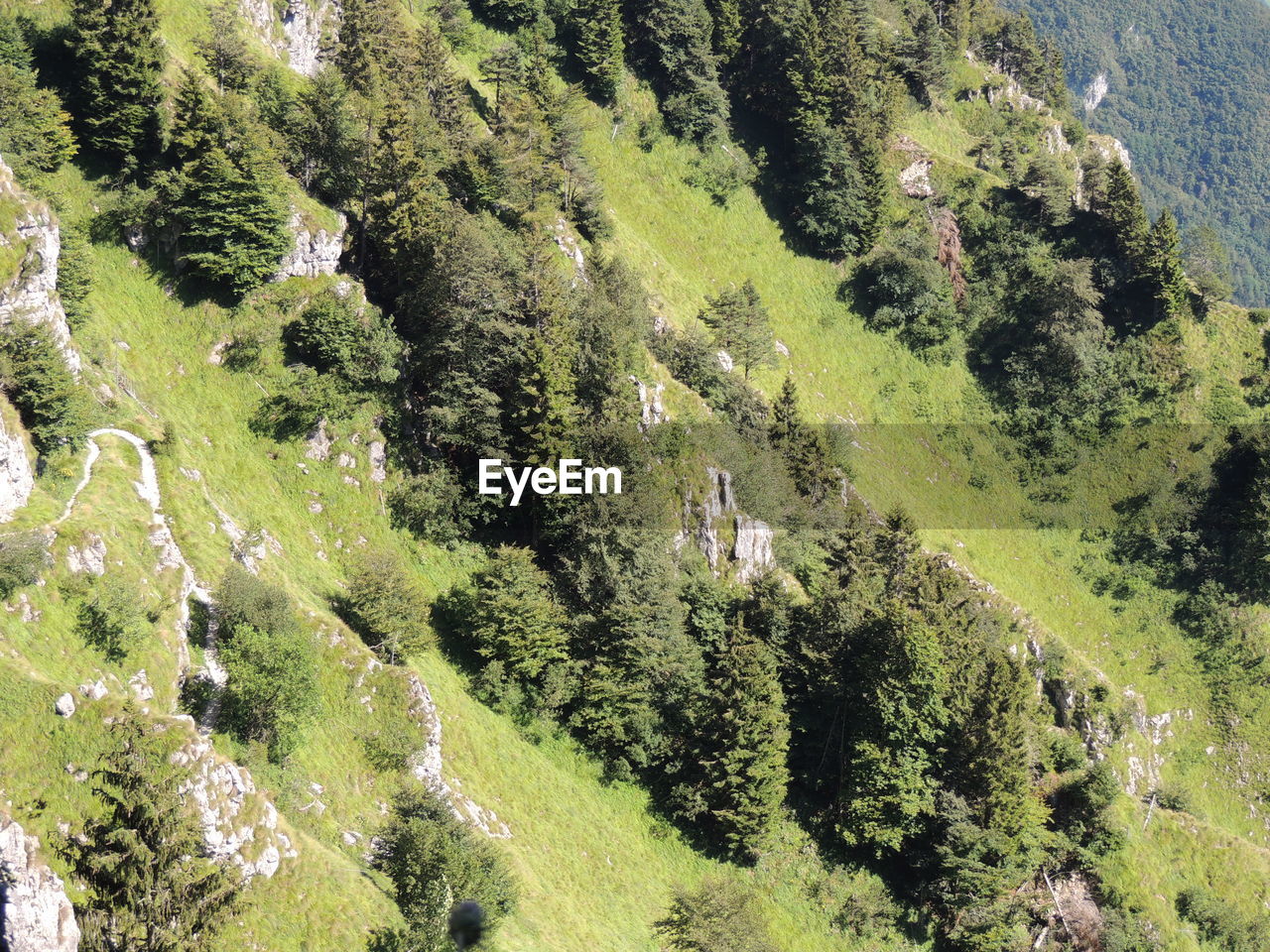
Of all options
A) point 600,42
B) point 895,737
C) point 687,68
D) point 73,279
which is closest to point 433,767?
point 895,737

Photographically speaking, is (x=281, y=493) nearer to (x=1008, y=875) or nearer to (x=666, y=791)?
(x=666, y=791)

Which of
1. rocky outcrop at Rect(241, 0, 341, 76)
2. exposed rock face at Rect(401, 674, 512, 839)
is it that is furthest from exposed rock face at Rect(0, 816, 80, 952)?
rocky outcrop at Rect(241, 0, 341, 76)

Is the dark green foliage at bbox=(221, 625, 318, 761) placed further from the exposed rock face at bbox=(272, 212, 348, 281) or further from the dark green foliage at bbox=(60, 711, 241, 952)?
the exposed rock face at bbox=(272, 212, 348, 281)

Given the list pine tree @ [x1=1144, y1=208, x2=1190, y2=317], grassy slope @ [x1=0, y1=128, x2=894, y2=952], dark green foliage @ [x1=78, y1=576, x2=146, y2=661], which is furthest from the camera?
pine tree @ [x1=1144, y1=208, x2=1190, y2=317]

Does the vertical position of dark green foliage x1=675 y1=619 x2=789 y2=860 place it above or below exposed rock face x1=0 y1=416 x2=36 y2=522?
below

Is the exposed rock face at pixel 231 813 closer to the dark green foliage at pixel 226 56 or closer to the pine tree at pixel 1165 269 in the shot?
the dark green foliage at pixel 226 56

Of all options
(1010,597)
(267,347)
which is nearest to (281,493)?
(267,347)

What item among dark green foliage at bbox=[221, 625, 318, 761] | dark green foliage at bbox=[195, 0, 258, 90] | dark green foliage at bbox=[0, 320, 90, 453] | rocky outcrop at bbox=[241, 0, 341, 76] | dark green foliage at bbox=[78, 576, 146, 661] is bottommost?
dark green foliage at bbox=[221, 625, 318, 761]

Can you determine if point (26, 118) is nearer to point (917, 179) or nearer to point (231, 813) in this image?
point (231, 813)
